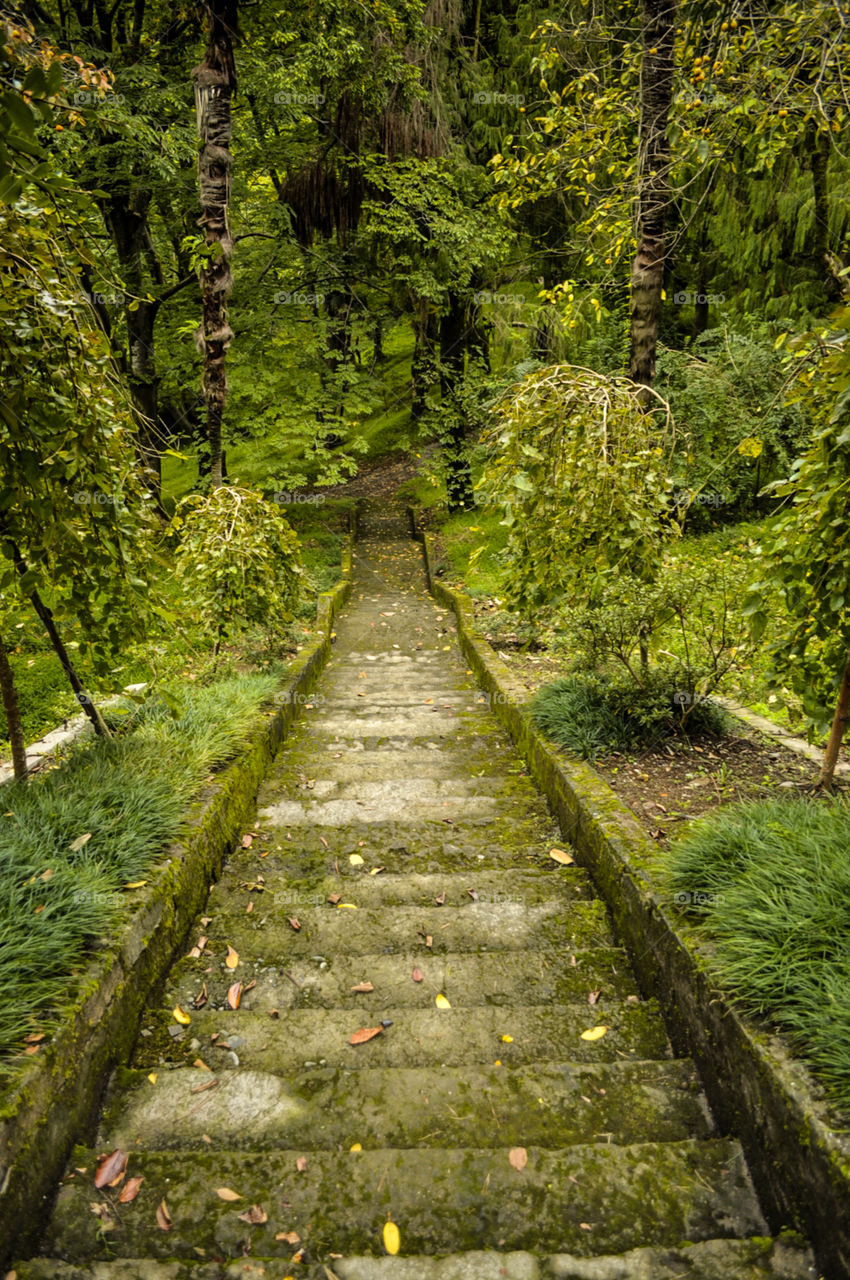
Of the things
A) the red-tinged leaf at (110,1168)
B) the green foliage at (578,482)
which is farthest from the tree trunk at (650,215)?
the red-tinged leaf at (110,1168)

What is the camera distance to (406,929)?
320 centimetres

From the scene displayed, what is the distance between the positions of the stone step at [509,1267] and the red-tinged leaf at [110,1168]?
0.73 ft

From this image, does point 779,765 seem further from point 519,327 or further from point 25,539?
point 519,327

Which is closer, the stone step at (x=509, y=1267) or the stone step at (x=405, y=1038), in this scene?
the stone step at (x=509, y=1267)

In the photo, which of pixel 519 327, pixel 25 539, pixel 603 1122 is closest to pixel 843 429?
pixel 603 1122

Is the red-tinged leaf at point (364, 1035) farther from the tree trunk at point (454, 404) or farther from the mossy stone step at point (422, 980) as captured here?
the tree trunk at point (454, 404)

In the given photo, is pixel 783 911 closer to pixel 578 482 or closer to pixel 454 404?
pixel 578 482

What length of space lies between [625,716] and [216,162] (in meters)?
6.59

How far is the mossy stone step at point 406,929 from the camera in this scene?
309cm

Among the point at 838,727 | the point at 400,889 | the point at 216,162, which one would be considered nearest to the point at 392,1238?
the point at 400,889

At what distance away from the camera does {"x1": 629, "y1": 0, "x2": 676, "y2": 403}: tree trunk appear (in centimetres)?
559

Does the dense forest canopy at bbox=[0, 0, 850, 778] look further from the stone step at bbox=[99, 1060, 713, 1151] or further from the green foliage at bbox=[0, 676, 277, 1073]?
the stone step at bbox=[99, 1060, 713, 1151]

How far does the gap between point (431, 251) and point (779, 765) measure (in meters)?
11.5

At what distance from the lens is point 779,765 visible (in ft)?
14.3
